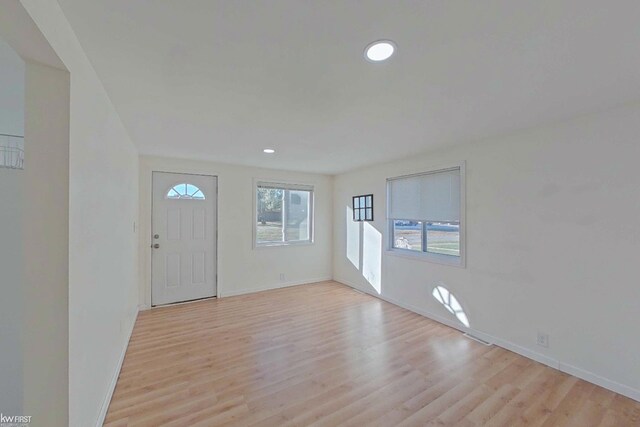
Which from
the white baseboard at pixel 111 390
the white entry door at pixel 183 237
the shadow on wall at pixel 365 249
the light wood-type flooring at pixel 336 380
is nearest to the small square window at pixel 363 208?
the shadow on wall at pixel 365 249

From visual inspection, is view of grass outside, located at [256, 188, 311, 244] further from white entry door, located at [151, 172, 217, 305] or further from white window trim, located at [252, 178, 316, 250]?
white entry door, located at [151, 172, 217, 305]

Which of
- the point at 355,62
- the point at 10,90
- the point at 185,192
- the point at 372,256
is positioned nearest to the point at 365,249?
the point at 372,256

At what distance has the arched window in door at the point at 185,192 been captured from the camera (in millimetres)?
3967

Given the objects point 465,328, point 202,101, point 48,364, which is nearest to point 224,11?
point 202,101

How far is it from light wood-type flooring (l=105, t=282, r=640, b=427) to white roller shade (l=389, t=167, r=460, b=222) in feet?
4.55

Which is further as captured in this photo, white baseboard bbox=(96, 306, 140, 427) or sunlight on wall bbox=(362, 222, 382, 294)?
sunlight on wall bbox=(362, 222, 382, 294)

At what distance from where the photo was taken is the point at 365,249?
15.2 feet

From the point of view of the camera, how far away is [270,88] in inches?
70.6

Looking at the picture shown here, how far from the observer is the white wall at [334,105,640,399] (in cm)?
204

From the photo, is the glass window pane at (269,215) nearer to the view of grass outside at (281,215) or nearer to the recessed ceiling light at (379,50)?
the view of grass outside at (281,215)

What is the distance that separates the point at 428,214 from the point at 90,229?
3441mm

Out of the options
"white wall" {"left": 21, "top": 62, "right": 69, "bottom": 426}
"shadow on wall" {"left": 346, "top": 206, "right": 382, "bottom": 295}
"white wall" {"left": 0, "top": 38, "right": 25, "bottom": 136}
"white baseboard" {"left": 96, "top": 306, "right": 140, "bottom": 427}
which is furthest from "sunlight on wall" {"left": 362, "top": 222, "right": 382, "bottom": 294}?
"white wall" {"left": 0, "top": 38, "right": 25, "bottom": 136}

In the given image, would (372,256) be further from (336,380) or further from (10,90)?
(10,90)

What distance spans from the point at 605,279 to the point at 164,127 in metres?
4.07
